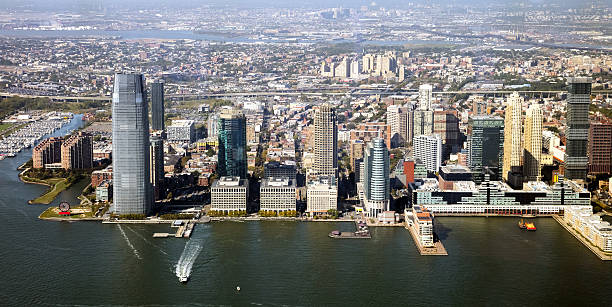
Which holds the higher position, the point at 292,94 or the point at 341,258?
the point at 292,94

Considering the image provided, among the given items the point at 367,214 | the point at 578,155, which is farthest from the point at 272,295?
the point at 578,155

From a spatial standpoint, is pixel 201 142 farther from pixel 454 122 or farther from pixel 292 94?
pixel 292 94

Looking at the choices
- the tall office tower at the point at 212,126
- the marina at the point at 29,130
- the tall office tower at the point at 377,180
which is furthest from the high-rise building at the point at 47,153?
the tall office tower at the point at 377,180

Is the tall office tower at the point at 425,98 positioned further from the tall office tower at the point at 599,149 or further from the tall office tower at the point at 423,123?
the tall office tower at the point at 599,149

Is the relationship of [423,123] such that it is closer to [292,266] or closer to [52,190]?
[52,190]

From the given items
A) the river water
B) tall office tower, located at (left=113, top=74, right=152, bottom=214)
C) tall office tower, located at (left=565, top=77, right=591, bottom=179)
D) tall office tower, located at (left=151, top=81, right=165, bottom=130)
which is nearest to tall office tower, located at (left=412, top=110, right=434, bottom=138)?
tall office tower, located at (left=565, top=77, right=591, bottom=179)

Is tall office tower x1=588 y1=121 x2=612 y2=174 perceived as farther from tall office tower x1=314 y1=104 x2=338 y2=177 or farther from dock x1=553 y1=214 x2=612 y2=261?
tall office tower x1=314 y1=104 x2=338 y2=177
